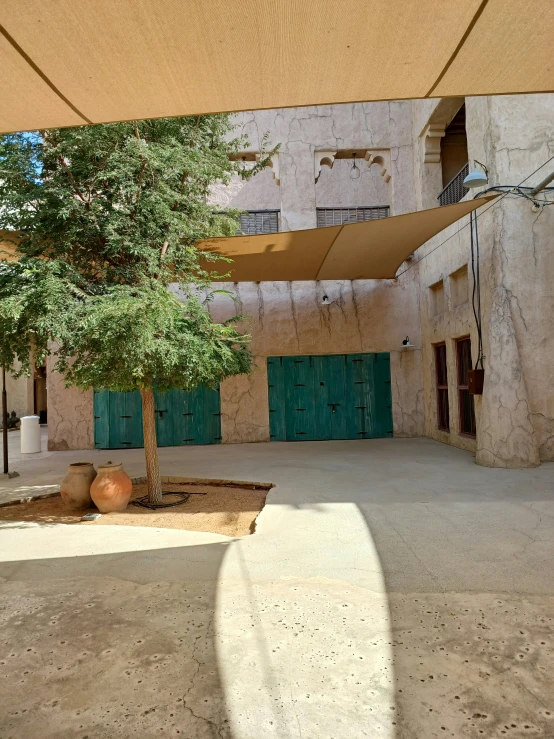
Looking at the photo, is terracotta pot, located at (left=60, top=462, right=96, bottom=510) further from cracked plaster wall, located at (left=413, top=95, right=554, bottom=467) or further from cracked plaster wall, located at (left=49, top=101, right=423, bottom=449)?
cracked plaster wall, located at (left=413, top=95, right=554, bottom=467)

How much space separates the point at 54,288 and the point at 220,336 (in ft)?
5.10

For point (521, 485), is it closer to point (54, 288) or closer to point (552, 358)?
point (552, 358)

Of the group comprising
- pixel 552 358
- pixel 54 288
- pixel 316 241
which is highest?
pixel 316 241

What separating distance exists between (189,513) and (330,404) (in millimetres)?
4957

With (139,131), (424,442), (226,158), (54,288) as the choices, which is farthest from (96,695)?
(424,442)

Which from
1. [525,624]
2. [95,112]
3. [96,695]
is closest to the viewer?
[96,695]

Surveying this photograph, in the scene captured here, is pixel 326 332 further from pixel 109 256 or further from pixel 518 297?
pixel 109 256

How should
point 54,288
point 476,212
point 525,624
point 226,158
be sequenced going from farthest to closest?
point 476,212 < point 226,158 < point 54,288 < point 525,624

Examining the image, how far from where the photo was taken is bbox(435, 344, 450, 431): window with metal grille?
8727 millimetres

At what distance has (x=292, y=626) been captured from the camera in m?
2.31

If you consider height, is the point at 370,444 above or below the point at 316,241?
below

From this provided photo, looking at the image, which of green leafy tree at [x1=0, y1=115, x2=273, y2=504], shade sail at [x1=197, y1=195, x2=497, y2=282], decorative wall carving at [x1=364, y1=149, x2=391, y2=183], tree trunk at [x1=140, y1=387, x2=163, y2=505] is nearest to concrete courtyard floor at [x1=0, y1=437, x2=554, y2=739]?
tree trunk at [x1=140, y1=387, x2=163, y2=505]

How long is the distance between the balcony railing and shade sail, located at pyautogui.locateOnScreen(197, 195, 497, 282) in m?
1.46

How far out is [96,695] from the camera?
6.04 feet
